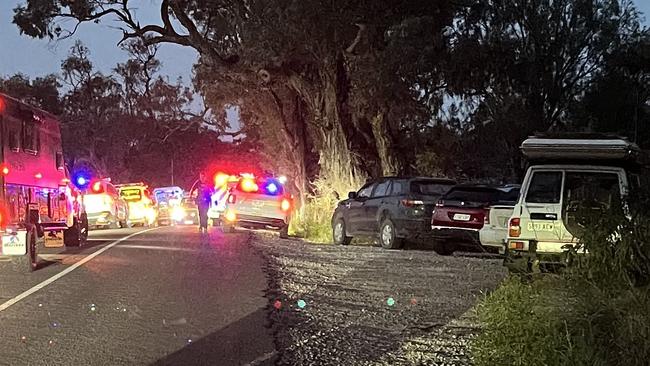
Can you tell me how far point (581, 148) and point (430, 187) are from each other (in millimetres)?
8590

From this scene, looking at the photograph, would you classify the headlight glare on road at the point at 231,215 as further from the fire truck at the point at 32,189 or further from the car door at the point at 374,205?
the car door at the point at 374,205

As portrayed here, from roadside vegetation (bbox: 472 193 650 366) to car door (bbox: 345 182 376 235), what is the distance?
13.9 meters

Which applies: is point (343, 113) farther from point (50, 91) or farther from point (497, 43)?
point (50, 91)

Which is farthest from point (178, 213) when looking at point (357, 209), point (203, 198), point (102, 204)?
point (357, 209)

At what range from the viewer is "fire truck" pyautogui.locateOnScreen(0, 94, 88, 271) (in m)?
14.9

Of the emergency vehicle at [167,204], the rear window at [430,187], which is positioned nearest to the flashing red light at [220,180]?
the emergency vehicle at [167,204]

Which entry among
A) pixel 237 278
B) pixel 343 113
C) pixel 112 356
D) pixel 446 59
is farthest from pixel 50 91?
pixel 112 356

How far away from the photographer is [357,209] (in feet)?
70.4

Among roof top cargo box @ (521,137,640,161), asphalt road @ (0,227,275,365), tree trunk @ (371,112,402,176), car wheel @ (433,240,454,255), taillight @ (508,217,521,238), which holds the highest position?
tree trunk @ (371,112,402,176)

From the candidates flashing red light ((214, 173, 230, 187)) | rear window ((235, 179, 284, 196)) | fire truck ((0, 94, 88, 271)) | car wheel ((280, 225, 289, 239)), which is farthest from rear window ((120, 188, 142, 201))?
fire truck ((0, 94, 88, 271))

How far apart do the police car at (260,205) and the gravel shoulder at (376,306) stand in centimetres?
708

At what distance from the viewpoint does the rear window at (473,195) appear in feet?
58.7

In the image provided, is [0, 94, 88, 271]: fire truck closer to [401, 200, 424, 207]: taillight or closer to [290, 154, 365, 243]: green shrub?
[401, 200, 424, 207]: taillight

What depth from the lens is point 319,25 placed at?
80.3 ft
